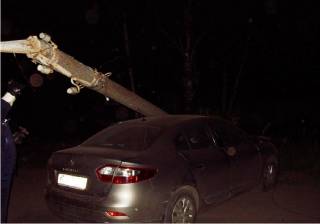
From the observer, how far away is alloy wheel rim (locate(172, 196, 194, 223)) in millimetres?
5680

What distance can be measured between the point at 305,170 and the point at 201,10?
7.21 metres

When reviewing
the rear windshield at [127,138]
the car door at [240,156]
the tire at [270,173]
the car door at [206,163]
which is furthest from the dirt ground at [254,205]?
the rear windshield at [127,138]

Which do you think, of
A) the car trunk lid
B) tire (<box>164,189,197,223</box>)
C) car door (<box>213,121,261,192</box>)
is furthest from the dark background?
the car trunk lid

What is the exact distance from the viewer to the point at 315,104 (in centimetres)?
2786

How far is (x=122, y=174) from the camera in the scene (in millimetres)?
5312

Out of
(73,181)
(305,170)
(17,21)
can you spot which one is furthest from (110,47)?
(73,181)

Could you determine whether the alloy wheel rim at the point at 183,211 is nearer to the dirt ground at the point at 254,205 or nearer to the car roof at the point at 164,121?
the dirt ground at the point at 254,205

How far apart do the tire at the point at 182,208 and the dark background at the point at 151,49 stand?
769 centimetres

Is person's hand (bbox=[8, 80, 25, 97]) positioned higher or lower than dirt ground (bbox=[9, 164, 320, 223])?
higher

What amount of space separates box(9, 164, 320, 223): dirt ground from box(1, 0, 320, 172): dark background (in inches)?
206

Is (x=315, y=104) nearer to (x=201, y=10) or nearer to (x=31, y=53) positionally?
(x=201, y=10)

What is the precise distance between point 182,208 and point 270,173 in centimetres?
268

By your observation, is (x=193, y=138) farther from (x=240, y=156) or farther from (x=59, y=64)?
(x=59, y=64)

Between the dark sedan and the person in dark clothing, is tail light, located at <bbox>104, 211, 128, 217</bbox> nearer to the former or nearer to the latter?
the dark sedan
